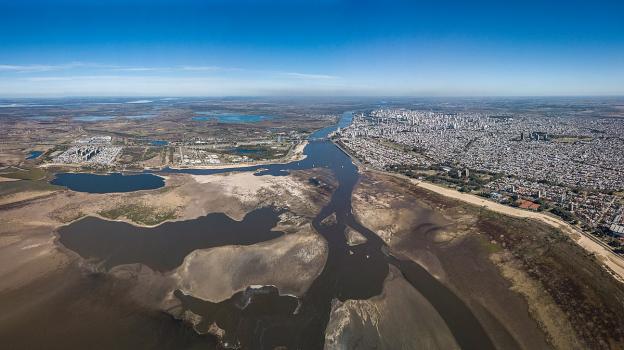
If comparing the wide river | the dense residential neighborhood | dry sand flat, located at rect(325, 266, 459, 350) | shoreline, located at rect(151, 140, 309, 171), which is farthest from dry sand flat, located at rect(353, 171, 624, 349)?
shoreline, located at rect(151, 140, 309, 171)

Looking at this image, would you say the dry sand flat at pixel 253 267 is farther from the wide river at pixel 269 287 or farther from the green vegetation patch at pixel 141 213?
the green vegetation patch at pixel 141 213

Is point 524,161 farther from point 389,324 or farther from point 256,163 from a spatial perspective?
point 389,324

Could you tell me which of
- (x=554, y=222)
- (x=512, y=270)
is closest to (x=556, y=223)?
(x=554, y=222)

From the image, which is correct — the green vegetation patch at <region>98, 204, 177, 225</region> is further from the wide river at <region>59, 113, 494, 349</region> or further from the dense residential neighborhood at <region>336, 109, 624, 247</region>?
the dense residential neighborhood at <region>336, 109, 624, 247</region>

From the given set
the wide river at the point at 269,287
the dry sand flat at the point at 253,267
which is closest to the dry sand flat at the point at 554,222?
the wide river at the point at 269,287

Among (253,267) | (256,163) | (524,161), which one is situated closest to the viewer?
(253,267)

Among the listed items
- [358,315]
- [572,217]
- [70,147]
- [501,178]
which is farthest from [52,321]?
[70,147]
